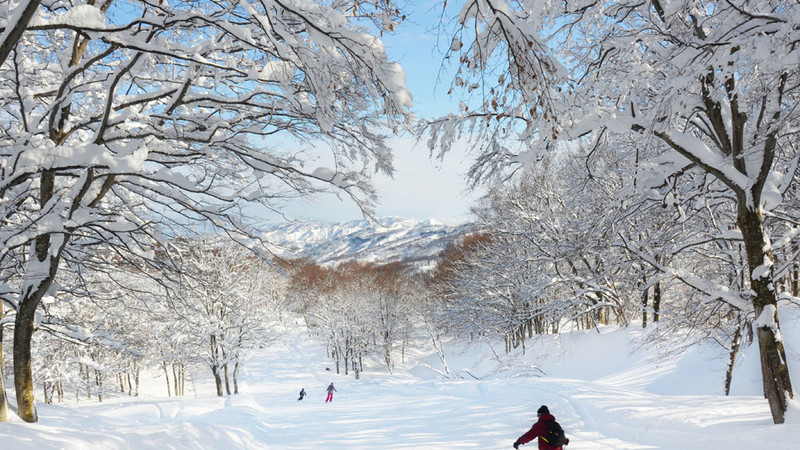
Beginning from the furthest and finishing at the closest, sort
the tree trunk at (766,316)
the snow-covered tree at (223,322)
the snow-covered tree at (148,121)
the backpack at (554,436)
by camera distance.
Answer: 1. the snow-covered tree at (223,322)
2. the backpack at (554,436)
3. the tree trunk at (766,316)
4. the snow-covered tree at (148,121)

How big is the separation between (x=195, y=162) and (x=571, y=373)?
62.8 feet

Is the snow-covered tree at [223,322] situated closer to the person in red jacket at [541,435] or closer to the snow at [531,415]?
the snow at [531,415]

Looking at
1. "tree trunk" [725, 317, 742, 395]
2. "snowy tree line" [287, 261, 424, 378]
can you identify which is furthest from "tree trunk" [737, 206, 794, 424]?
"snowy tree line" [287, 261, 424, 378]

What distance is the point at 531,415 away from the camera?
372 inches

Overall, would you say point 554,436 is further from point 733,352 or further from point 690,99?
point 733,352

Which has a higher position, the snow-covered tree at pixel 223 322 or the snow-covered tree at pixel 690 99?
the snow-covered tree at pixel 690 99

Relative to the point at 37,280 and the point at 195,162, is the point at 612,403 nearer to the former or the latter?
the point at 195,162

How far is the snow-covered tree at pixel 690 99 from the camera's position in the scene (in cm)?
354

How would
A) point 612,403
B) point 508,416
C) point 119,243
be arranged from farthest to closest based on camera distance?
point 508,416 → point 612,403 → point 119,243

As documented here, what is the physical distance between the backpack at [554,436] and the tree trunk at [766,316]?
2.94 meters

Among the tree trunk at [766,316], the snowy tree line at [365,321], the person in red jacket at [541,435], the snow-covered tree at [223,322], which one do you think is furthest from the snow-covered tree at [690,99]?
the snowy tree line at [365,321]

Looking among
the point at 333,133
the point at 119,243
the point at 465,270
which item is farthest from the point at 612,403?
the point at 465,270

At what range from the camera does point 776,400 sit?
19.0ft

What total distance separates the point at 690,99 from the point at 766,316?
10.7 ft
